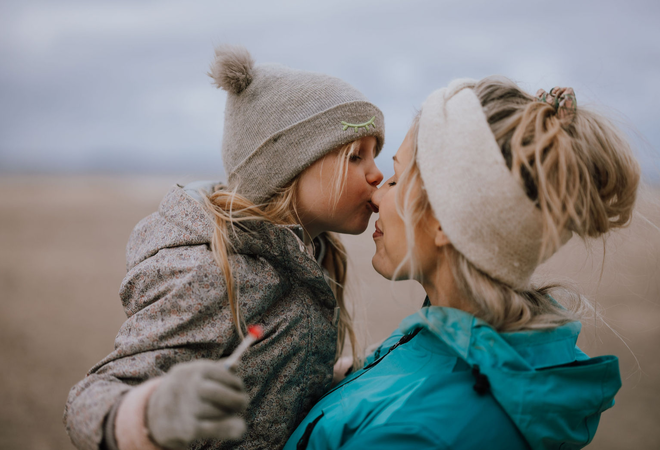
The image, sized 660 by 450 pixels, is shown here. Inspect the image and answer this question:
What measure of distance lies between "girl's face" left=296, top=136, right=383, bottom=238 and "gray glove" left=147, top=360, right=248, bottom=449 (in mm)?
1081

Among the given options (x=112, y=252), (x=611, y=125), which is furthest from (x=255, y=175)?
(x=112, y=252)

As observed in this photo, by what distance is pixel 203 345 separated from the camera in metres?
1.54

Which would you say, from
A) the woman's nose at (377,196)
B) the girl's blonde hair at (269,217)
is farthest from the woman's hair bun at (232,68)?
the woman's nose at (377,196)

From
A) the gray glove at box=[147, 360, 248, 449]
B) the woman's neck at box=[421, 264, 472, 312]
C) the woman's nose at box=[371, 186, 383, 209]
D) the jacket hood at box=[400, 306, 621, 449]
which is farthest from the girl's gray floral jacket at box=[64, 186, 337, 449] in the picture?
the jacket hood at box=[400, 306, 621, 449]

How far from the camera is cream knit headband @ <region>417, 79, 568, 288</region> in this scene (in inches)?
52.1

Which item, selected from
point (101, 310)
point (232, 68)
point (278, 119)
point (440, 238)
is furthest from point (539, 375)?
point (101, 310)

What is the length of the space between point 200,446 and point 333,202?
3.75 feet

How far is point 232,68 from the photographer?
6.70 feet

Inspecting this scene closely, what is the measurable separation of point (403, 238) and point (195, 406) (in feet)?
3.05

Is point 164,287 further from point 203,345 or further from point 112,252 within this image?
point 112,252

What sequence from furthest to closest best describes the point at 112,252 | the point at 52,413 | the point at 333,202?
1. the point at 112,252
2. the point at 52,413
3. the point at 333,202

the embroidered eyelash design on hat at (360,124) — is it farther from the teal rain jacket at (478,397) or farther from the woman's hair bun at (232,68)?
the teal rain jacket at (478,397)

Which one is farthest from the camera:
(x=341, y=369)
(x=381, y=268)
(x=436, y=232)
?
(x=341, y=369)

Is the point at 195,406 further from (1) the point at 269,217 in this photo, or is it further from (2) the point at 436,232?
(1) the point at 269,217
